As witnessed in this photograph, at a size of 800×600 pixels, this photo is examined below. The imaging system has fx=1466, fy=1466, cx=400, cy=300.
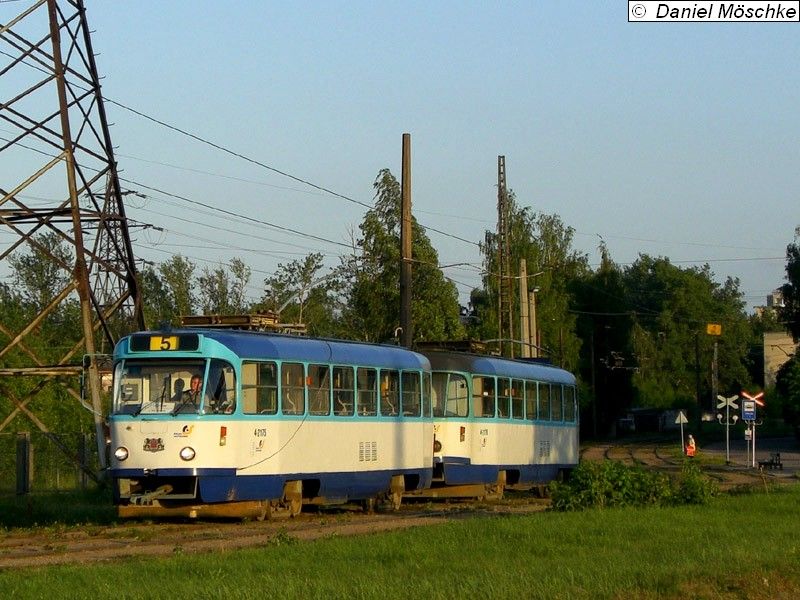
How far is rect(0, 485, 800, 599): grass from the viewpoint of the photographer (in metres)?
11.6

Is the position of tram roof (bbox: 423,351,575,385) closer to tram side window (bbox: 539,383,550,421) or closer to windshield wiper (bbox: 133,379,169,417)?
tram side window (bbox: 539,383,550,421)

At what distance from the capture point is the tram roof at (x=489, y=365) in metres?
27.5

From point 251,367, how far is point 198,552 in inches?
196

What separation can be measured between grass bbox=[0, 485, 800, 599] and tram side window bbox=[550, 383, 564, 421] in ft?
46.2

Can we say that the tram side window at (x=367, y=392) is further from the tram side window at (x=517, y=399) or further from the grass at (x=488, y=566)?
the tram side window at (x=517, y=399)

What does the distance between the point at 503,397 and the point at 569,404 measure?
5522mm

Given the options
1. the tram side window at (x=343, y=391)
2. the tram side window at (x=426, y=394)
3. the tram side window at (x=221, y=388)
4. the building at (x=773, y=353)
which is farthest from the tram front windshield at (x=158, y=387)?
the building at (x=773, y=353)

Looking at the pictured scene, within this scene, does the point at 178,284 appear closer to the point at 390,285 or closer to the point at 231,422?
the point at 390,285

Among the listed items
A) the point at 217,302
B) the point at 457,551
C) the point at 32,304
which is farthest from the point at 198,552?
the point at 32,304

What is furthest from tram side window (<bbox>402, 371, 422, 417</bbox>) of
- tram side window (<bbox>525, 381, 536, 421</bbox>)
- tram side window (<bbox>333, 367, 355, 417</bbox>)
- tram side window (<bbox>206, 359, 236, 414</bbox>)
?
tram side window (<bbox>206, 359, 236, 414</bbox>)

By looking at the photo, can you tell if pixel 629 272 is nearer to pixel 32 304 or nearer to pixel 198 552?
pixel 32 304

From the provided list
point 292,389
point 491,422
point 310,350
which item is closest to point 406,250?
point 491,422

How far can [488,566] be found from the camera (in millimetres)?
13383

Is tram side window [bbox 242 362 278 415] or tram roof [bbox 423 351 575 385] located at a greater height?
tram roof [bbox 423 351 575 385]
